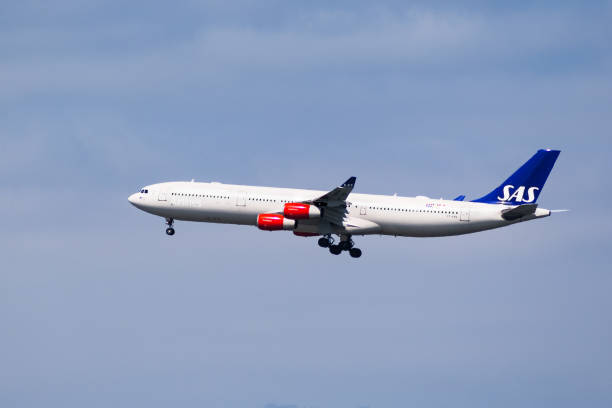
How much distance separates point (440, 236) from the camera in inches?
3893

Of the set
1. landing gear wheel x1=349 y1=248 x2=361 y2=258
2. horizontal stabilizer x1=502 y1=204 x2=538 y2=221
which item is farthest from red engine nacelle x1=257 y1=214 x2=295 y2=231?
horizontal stabilizer x1=502 y1=204 x2=538 y2=221

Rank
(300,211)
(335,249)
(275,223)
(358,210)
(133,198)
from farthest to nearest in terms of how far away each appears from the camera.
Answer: (133,198), (335,249), (358,210), (275,223), (300,211)

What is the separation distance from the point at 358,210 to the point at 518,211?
14.9 m

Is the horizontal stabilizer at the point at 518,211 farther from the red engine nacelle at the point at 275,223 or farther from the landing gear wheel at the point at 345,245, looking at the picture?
the red engine nacelle at the point at 275,223

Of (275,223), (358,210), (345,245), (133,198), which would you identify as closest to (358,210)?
(358,210)

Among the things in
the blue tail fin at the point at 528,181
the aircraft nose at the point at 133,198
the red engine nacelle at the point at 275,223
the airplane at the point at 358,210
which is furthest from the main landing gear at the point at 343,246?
the aircraft nose at the point at 133,198

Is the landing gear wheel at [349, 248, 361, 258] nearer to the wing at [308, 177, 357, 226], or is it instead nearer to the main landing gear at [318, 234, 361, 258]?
the main landing gear at [318, 234, 361, 258]

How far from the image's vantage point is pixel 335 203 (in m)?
96.2

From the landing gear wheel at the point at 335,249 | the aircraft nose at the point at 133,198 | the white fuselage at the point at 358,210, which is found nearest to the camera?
the white fuselage at the point at 358,210

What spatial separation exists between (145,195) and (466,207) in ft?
105

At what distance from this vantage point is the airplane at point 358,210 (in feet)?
317

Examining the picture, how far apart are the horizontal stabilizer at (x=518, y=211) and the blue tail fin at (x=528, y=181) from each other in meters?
3.49

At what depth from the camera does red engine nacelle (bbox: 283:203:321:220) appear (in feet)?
315

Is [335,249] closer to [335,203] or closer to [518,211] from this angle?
[335,203]
